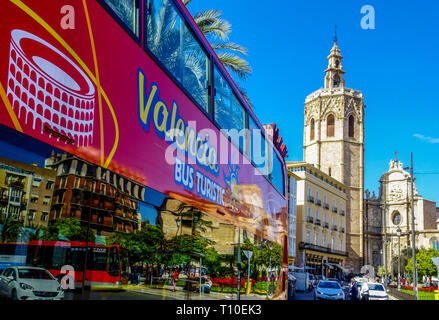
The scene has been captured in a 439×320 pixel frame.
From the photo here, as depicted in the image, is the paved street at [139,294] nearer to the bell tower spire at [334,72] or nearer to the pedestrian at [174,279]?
the pedestrian at [174,279]

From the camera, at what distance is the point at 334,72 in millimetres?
81750

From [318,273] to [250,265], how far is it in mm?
57928

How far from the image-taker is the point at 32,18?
9.75 ft

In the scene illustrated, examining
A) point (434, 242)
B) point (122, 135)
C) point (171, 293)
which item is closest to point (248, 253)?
point (171, 293)

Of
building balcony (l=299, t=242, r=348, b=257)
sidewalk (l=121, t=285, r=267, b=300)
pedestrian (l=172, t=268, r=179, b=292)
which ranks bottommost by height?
sidewalk (l=121, t=285, r=267, b=300)

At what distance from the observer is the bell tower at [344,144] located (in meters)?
75.1

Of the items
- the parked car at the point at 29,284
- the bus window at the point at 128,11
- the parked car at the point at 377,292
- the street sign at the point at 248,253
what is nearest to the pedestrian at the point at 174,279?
the parked car at the point at 29,284

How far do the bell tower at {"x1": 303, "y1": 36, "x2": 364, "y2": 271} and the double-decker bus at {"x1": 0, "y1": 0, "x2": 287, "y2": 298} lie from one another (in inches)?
2782

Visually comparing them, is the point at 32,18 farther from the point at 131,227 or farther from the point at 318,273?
the point at 318,273

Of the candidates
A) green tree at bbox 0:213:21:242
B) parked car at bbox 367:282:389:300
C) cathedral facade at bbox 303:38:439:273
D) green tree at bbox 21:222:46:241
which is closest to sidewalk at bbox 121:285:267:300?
green tree at bbox 21:222:46:241

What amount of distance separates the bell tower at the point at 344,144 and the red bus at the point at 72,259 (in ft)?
241

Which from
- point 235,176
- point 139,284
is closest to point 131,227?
point 139,284

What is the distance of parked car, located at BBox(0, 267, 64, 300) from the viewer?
8.87 feet

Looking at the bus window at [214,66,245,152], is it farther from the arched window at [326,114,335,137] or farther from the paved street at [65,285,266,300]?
the arched window at [326,114,335,137]
